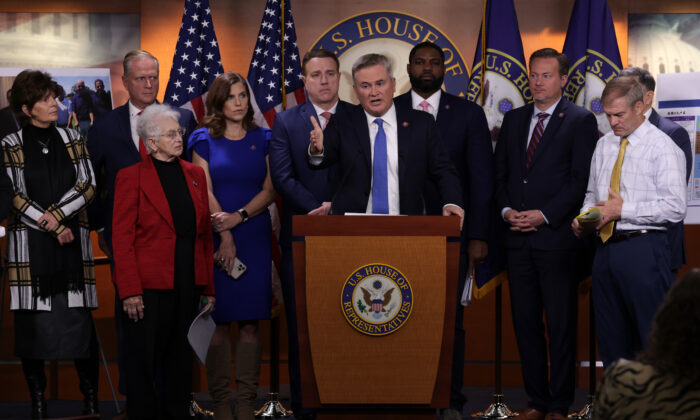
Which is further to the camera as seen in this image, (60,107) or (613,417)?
(60,107)

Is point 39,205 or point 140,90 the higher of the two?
point 140,90

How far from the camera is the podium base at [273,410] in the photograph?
16.3 feet

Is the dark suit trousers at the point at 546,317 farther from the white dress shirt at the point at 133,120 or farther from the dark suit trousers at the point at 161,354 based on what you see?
the white dress shirt at the point at 133,120

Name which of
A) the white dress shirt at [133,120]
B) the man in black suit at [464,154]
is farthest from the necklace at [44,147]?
the man in black suit at [464,154]

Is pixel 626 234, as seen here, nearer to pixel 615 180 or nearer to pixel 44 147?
pixel 615 180

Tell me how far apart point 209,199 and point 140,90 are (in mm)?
785

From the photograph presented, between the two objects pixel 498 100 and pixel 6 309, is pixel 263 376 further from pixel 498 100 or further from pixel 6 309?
pixel 498 100

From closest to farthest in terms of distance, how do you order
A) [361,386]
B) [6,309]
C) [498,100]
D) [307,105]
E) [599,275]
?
1. [361,386]
2. [599,275]
3. [307,105]
4. [498,100]
5. [6,309]

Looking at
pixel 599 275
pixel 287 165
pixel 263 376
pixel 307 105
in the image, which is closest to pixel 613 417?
pixel 599 275

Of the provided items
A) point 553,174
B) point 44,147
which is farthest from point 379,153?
point 44,147

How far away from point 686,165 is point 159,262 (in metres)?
2.77

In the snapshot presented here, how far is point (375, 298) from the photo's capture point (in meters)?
3.29

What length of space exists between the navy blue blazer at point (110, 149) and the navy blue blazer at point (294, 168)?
60 cm

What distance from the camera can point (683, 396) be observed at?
178 cm
